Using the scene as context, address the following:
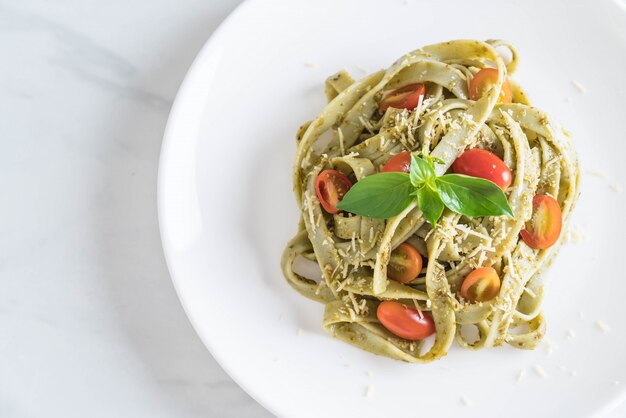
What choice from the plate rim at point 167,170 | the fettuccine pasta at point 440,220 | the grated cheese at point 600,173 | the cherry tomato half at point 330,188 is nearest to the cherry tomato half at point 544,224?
the fettuccine pasta at point 440,220

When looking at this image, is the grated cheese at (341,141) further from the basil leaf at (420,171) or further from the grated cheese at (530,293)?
the grated cheese at (530,293)

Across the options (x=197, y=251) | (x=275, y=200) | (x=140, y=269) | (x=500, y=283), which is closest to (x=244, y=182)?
(x=275, y=200)

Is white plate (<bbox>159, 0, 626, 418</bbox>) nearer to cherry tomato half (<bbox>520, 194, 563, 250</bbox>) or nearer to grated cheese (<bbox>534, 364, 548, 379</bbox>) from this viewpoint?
grated cheese (<bbox>534, 364, 548, 379</bbox>)

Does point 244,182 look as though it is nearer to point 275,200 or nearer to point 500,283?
point 275,200

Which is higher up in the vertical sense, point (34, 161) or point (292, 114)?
point (292, 114)

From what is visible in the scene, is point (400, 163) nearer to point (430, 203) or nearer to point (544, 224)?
point (430, 203)

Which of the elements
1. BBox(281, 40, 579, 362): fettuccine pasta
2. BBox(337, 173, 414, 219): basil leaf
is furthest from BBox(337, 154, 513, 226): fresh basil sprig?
BBox(281, 40, 579, 362): fettuccine pasta

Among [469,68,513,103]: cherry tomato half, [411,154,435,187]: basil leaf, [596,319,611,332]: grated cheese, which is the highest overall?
[469,68,513,103]: cherry tomato half
